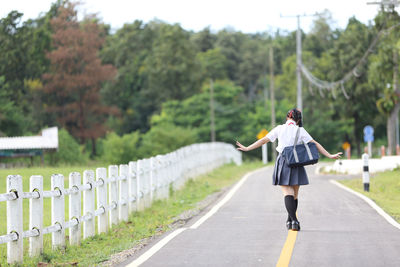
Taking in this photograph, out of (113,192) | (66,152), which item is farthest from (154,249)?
(66,152)

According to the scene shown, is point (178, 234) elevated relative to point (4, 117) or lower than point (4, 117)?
lower

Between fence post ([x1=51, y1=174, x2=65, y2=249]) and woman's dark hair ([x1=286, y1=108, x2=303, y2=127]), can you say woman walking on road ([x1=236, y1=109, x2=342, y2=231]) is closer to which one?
woman's dark hair ([x1=286, y1=108, x2=303, y2=127])

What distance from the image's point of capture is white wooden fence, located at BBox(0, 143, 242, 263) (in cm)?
888

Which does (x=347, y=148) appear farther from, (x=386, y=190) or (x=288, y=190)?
(x=288, y=190)

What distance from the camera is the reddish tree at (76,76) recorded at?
65062mm

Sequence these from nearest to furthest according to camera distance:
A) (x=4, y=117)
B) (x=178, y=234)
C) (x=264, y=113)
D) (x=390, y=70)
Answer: (x=178, y=234) < (x=4, y=117) < (x=390, y=70) < (x=264, y=113)

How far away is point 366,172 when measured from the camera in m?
20.1

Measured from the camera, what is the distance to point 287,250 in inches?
375

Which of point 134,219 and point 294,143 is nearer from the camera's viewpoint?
point 294,143

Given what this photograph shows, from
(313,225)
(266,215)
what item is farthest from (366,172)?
(313,225)

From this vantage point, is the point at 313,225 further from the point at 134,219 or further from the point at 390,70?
the point at 390,70

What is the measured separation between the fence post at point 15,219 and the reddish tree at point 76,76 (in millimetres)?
53978

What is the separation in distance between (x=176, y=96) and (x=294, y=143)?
255 ft

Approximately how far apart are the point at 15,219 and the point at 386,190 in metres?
14.0
